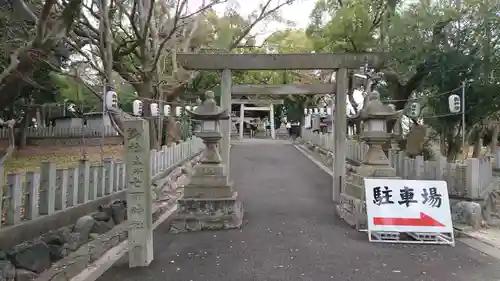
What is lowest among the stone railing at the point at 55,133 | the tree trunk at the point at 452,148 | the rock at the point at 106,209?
the rock at the point at 106,209

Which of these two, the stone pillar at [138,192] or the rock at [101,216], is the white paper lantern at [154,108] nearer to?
the rock at [101,216]

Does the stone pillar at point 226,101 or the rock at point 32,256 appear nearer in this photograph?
the rock at point 32,256

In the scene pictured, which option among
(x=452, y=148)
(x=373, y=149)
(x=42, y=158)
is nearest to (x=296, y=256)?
(x=373, y=149)

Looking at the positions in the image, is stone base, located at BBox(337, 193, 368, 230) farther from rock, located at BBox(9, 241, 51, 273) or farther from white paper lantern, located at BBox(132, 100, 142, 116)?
white paper lantern, located at BBox(132, 100, 142, 116)

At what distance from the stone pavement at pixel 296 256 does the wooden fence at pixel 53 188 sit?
1531mm

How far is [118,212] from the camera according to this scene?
859cm

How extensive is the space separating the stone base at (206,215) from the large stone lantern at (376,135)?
2999 millimetres

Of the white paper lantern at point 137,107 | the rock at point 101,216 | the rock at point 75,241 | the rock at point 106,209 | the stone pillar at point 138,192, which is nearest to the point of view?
Answer: the stone pillar at point 138,192

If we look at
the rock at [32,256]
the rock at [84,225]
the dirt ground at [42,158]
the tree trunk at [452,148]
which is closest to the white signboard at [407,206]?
the rock at [84,225]

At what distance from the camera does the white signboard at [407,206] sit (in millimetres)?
7523

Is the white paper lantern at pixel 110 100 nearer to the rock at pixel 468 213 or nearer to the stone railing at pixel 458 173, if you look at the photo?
the stone railing at pixel 458 173

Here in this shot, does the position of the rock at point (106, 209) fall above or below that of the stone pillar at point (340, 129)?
below

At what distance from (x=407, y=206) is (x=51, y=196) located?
6150 mm

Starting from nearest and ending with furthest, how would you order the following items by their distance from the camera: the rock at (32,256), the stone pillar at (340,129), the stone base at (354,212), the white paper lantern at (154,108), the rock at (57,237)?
1. the rock at (32,256)
2. the rock at (57,237)
3. the stone base at (354,212)
4. the stone pillar at (340,129)
5. the white paper lantern at (154,108)
